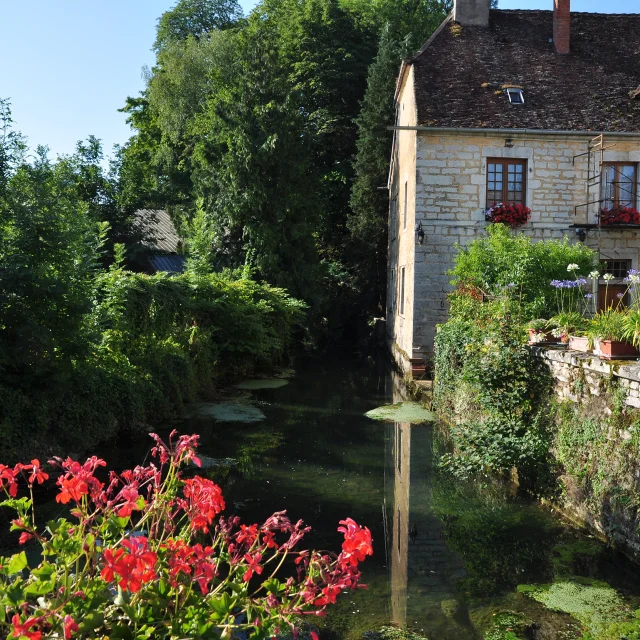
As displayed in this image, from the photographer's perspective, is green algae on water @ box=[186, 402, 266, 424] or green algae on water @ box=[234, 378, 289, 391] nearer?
green algae on water @ box=[186, 402, 266, 424]

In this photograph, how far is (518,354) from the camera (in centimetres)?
874

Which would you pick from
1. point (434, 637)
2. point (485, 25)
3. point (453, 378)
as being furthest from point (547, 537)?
point (485, 25)

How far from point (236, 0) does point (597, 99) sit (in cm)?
2739

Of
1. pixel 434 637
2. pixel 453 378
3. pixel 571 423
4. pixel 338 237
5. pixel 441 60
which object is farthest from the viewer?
pixel 338 237

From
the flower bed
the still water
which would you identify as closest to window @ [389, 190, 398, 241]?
the still water

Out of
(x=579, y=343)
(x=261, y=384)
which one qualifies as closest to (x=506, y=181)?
(x=261, y=384)

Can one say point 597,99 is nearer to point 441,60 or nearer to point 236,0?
point 441,60

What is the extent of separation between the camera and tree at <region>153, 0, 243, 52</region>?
37.7m

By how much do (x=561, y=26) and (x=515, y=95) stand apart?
3.03 m

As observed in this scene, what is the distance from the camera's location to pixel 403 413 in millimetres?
13406

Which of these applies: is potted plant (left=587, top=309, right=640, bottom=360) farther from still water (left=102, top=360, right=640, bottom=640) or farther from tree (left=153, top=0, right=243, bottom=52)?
tree (left=153, top=0, right=243, bottom=52)

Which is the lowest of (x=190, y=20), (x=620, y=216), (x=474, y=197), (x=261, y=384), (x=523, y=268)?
(x=261, y=384)

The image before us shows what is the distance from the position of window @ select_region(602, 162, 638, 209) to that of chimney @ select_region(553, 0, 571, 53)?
12.7 ft

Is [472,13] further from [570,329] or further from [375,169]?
[570,329]
